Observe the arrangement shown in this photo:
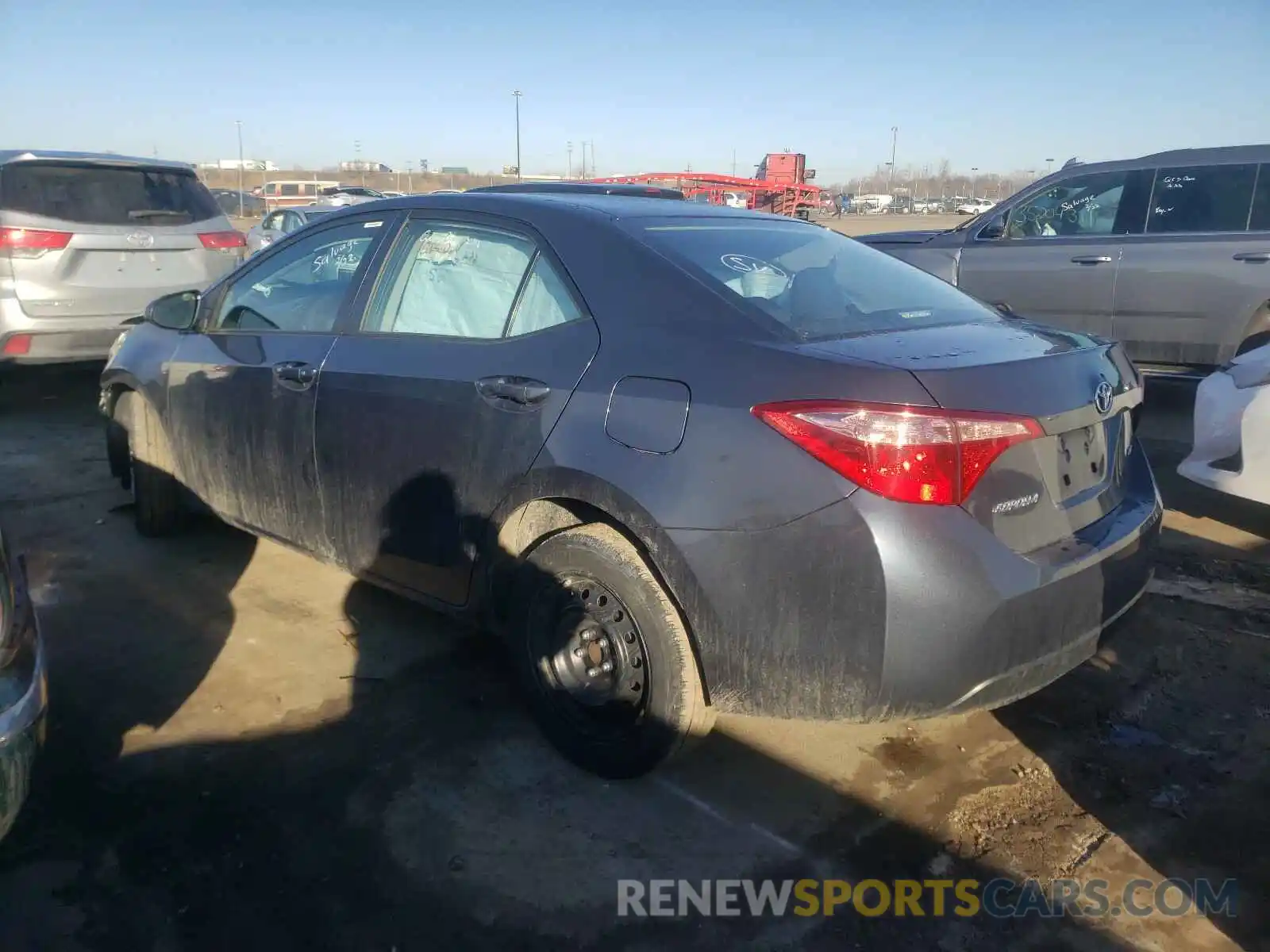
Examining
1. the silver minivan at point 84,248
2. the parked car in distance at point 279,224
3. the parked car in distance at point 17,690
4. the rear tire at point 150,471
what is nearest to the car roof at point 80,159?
the silver minivan at point 84,248

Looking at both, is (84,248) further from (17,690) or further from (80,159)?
(17,690)

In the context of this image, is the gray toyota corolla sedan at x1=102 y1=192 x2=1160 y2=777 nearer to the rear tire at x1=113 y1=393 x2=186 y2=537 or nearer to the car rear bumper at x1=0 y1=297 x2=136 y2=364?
the rear tire at x1=113 y1=393 x2=186 y2=537

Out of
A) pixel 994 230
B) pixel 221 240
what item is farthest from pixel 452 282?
pixel 994 230

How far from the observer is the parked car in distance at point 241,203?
32406 millimetres

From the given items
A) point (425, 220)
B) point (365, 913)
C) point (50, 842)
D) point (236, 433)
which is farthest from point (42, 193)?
point (365, 913)

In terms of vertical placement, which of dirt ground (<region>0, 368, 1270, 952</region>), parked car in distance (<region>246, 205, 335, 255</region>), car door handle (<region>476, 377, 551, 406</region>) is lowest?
dirt ground (<region>0, 368, 1270, 952</region>)

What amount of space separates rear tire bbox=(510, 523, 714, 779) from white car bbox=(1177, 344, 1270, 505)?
320cm

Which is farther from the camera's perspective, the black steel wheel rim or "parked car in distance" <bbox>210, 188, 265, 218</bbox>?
"parked car in distance" <bbox>210, 188, 265, 218</bbox>

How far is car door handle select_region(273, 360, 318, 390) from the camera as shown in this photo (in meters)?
3.59

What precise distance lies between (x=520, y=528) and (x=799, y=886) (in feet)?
4.16

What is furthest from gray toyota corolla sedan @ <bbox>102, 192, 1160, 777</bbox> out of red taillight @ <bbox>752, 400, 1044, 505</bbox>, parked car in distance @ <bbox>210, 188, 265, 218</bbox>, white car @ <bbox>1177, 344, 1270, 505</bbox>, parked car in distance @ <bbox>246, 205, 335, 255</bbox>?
parked car in distance @ <bbox>210, 188, 265, 218</bbox>

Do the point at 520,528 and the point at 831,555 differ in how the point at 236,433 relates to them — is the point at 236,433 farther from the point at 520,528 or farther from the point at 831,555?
the point at 831,555

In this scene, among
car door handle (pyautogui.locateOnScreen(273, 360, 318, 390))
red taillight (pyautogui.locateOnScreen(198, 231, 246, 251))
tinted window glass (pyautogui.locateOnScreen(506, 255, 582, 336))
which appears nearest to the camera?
tinted window glass (pyautogui.locateOnScreen(506, 255, 582, 336))

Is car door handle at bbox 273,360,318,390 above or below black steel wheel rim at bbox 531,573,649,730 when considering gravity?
above
